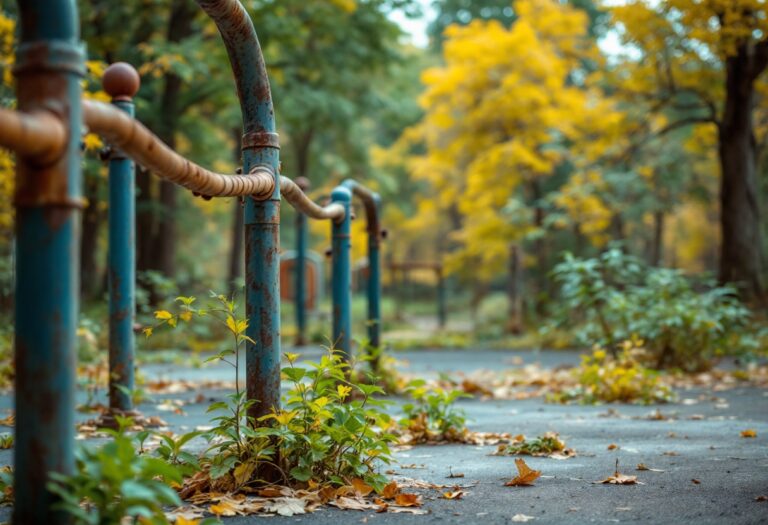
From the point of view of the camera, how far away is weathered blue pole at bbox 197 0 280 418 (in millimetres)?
2891

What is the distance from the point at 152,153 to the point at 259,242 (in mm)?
958

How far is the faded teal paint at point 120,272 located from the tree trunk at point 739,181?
10916 mm

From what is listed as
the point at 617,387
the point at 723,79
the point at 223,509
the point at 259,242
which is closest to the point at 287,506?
the point at 223,509

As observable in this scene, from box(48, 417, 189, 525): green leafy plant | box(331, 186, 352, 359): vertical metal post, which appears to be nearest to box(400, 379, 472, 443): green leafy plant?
box(331, 186, 352, 359): vertical metal post

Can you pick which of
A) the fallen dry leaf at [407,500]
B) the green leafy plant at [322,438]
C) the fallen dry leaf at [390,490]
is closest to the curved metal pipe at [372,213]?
the green leafy plant at [322,438]

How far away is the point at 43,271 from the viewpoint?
164 centimetres

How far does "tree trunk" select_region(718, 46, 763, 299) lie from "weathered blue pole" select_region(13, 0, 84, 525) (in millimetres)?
12728

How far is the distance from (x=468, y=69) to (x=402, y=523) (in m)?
16.3

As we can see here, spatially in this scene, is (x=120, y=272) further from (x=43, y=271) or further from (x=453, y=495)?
(x=43, y=271)

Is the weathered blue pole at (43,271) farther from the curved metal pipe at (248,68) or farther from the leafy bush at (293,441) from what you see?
the curved metal pipe at (248,68)

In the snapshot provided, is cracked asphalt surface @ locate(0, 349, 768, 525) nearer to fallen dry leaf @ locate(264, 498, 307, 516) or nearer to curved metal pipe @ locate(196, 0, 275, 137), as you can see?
fallen dry leaf @ locate(264, 498, 307, 516)

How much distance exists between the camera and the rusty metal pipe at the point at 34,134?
4.96 ft

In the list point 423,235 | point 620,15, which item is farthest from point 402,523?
point 423,235

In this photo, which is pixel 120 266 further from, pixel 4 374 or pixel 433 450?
pixel 4 374
